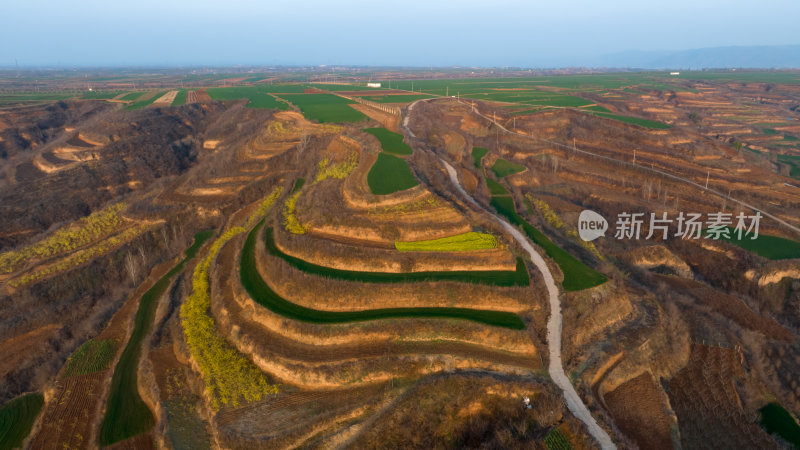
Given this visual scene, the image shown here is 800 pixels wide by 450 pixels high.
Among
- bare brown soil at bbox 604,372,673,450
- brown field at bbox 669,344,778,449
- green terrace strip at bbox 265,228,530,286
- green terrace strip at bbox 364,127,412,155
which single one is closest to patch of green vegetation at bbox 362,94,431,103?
green terrace strip at bbox 364,127,412,155

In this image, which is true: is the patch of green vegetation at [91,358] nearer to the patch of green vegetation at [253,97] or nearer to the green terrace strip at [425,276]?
the green terrace strip at [425,276]

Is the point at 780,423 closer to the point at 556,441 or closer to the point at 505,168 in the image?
the point at 556,441

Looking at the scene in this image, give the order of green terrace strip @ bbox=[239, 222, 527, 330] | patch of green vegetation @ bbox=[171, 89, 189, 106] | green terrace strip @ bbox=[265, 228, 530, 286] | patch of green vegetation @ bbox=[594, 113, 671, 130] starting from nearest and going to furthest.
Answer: green terrace strip @ bbox=[239, 222, 527, 330] → green terrace strip @ bbox=[265, 228, 530, 286] → patch of green vegetation @ bbox=[594, 113, 671, 130] → patch of green vegetation @ bbox=[171, 89, 189, 106]

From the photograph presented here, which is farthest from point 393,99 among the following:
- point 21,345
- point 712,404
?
point 712,404

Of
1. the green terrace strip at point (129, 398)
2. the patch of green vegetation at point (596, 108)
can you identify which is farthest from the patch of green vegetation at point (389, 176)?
the patch of green vegetation at point (596, 108)

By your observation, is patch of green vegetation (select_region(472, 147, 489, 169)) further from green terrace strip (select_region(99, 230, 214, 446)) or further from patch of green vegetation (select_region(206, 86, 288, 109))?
green terrace strip (select_region(99, 230, 214, 446))

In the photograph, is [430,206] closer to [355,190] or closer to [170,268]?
[355,190]
